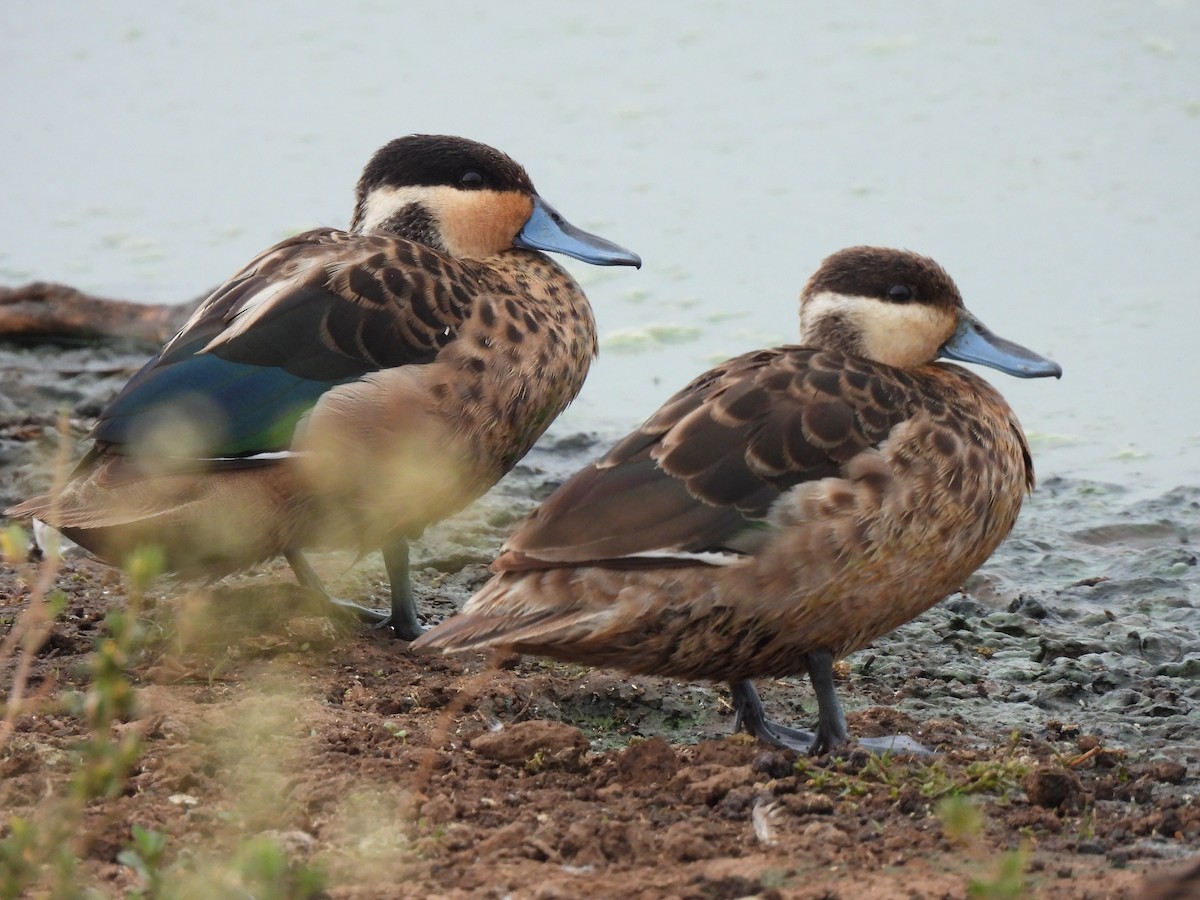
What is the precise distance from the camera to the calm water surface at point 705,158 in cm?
840

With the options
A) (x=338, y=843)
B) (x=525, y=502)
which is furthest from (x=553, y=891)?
(x=525, y=502)

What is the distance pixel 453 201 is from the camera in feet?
20.5

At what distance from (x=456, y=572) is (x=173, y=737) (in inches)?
88.8

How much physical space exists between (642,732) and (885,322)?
4.75ft

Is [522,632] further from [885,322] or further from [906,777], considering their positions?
[885,322]

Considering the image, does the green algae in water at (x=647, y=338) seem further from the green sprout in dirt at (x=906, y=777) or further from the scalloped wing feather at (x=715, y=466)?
the green sprout in dirt at (x=906, y=777)

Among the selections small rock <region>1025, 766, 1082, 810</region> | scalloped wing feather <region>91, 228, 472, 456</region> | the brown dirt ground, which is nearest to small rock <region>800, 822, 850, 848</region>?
the brown dirt ground

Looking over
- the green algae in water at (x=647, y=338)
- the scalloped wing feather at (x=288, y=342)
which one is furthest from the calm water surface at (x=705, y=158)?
the scalloped wing feather at (x=288, y=342)

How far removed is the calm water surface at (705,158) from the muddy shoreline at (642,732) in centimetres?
139

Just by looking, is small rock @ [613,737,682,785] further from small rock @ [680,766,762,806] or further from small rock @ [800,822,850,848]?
small rock @ [800,822,850,848]

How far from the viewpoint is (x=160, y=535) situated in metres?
5.21

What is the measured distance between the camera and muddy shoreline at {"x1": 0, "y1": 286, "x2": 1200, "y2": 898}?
376 centimetres

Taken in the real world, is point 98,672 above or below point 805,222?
above

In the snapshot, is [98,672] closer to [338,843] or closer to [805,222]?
[338,843]
